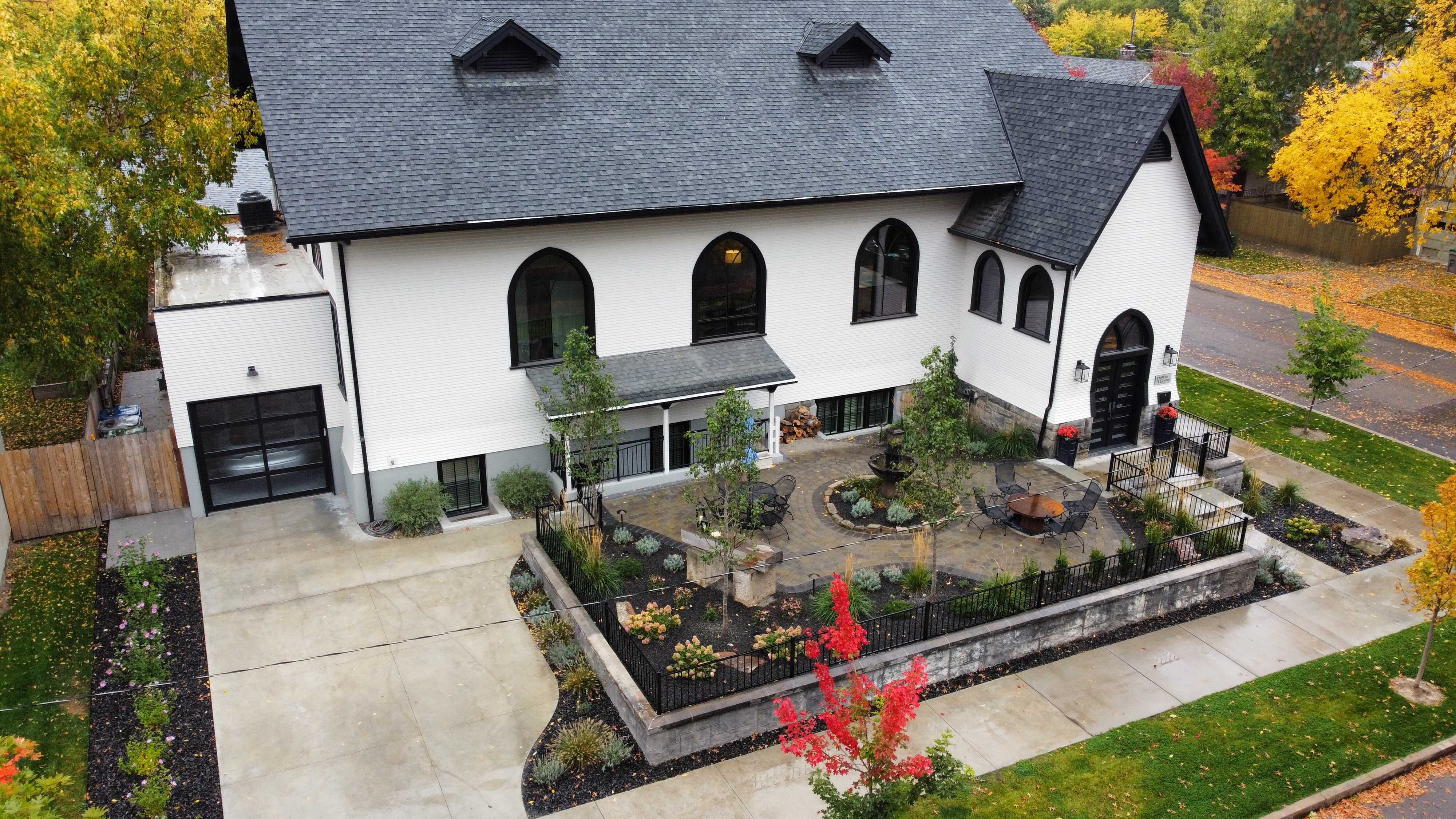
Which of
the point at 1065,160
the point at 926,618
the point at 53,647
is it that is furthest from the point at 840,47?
the point at 53,647

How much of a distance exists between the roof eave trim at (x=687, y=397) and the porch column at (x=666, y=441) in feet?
0.48

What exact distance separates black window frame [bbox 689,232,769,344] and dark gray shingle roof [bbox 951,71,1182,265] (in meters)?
4.50

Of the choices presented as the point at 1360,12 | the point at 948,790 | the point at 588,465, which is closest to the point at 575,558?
the point at 588,465

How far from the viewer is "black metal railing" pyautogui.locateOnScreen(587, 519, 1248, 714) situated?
1395cm

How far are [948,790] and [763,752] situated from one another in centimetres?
374

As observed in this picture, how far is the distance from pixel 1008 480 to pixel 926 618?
5872mm

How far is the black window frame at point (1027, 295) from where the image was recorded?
20562mm

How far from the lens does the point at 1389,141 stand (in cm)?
3216

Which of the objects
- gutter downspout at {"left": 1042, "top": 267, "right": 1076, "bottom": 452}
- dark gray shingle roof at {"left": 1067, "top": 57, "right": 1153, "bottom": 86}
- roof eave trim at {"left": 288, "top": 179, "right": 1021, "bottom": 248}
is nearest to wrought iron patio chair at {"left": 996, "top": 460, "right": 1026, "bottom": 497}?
gutter downspout at {"left": 1042, "top": 267, "right": 1076, "bottom": 452}

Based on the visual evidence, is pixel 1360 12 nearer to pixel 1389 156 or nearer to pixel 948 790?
pixel 1389 156

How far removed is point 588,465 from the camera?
1778 centimetres

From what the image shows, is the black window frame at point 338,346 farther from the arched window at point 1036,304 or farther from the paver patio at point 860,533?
the arched window at point 1036,304

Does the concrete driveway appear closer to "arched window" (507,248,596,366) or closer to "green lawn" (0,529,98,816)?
"green lawn" (0,529,98,816)

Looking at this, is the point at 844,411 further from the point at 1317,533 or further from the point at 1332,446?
the point at 1332,446
